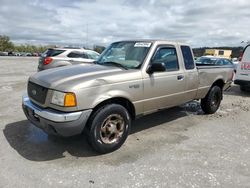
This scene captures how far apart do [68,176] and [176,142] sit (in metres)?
2.20

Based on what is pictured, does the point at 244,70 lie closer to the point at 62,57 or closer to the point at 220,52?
the point at 62,57

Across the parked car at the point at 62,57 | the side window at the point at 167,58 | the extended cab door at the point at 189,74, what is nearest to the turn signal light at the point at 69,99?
the side window at the point at 167,58

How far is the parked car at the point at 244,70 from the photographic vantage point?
9856 mm

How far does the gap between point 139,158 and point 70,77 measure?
170cm

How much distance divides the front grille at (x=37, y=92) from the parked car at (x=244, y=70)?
8.68 meters

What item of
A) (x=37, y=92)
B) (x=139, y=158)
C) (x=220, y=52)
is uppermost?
(x=220, y=52)

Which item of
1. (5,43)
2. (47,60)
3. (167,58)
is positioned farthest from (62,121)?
(5,43)

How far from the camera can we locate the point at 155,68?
4363 millimetres

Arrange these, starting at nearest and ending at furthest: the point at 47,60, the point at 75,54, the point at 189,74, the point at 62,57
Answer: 1. the point at 189,74
2. the point at 47,60
3. the point at 62,57
4. the point at 75,54

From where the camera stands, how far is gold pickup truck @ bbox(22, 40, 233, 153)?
3.55m

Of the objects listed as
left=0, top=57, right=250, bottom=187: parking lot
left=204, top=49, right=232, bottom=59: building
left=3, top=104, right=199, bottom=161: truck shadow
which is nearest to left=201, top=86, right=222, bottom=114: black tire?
left=0, top=57, right=250, bottom=187: parking lot

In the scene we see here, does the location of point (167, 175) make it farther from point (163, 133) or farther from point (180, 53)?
point (180, 53)

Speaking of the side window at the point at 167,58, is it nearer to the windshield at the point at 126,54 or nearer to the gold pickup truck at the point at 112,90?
the gold pickup truck at the point at 112,90

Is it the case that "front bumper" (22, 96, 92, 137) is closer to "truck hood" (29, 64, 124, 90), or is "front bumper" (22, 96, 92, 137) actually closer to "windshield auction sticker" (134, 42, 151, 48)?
"truck hood" (29, 64, 124, 90)
